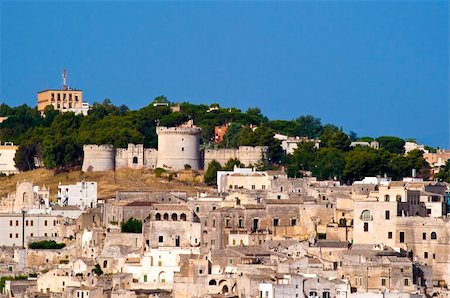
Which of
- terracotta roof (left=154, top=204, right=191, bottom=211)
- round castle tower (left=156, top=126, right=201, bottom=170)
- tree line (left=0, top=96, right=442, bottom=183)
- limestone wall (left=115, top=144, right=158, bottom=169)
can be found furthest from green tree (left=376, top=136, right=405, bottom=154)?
terracotta roof (left=154, top=204, right=191, bottom=211)

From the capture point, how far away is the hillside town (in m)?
52.9

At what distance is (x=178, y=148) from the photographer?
80.0 m

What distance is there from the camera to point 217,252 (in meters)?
55.3

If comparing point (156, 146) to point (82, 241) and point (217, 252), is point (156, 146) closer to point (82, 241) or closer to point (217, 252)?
point (82, 241)

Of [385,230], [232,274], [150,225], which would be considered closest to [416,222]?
[385,230]

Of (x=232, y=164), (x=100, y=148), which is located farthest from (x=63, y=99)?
(x=232, y=164)

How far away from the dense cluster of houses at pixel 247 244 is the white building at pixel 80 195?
145 inches

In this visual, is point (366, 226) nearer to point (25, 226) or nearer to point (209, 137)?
point (25, 226)

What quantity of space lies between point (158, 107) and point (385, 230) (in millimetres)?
35317

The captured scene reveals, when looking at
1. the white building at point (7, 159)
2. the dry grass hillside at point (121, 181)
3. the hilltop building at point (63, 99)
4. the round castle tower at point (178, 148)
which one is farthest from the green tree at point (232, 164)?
the hilltop building at point (63, 99)

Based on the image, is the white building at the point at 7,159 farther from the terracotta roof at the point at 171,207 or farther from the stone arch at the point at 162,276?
the stone arch at the point at 162,276

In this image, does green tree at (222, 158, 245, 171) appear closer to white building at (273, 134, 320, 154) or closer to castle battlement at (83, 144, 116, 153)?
white building at (273, 134, 320, 154)

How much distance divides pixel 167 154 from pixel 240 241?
2211 centimetres

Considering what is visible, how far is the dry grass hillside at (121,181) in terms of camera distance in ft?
250
